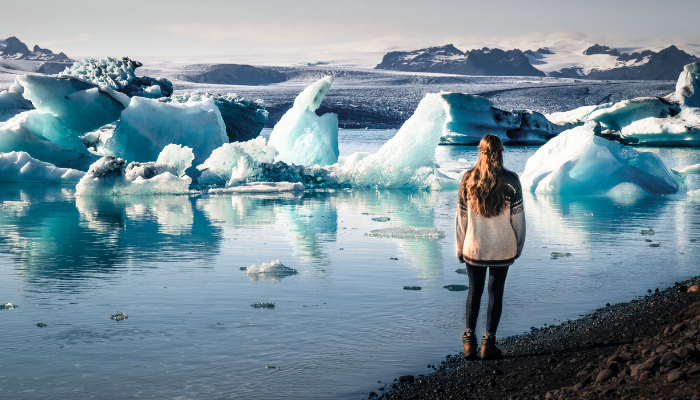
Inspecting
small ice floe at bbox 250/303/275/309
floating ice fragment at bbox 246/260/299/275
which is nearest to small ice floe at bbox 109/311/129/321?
small ice floe at bbox 250/303/275/309

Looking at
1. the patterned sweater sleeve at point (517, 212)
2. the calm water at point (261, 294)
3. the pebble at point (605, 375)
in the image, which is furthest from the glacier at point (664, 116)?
the pebble at point (605, 375)

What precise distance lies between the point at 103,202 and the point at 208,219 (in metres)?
2.77

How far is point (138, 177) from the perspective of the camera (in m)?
11.3

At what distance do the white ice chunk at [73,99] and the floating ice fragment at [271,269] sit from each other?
369 inches

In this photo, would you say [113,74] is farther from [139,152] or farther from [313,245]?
[313,245]

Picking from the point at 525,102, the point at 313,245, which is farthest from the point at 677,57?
the point at 313,245

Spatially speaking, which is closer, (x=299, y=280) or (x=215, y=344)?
(x=215, y=344)

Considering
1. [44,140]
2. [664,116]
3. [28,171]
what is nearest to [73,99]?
[44,140]

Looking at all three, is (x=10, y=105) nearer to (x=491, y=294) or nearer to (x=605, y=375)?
(x=491, y=294)

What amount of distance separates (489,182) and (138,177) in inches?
365

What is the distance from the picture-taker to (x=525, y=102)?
173ft

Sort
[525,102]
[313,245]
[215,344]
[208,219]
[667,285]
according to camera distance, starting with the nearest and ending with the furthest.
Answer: [215,344] → [667,285] → [313,245] → [208,219] → [525,102]

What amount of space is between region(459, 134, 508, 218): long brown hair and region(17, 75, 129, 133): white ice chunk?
11402mm

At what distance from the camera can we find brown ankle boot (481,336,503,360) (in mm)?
2910
